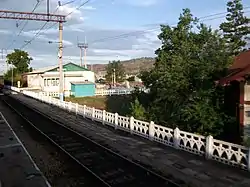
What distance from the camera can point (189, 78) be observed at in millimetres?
20344

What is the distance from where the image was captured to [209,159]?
13.0 meters

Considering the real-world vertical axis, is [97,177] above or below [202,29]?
below

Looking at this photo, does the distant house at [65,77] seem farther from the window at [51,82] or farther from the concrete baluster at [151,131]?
the concrete baluster at [151,131]

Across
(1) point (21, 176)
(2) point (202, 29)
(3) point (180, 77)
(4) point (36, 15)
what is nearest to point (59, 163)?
(1) point (21, 176)

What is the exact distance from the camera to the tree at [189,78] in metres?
17.7

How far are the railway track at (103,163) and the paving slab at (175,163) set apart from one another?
45 centimetres

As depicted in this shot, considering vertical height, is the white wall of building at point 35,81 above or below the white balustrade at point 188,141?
above

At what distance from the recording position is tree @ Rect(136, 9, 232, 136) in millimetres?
17688

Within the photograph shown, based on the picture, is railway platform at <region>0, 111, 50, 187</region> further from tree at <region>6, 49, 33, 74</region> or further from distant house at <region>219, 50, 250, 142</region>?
tree at <region>6, 49, 33, 74</region>

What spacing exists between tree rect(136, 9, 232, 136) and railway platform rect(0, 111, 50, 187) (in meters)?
8.32

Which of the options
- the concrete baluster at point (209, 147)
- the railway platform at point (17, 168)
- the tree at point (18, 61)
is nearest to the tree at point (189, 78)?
the concrete baluster at point (209, 147)

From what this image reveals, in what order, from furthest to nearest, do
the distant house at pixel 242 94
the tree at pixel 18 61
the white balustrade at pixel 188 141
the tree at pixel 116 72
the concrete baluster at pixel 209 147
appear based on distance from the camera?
the tree at pixel 116 72 → the tree at pixel 18 61 → the distant house at pixel 242 94 → the concrete baluster at pixel 209 147 → the white balustrade at pixel 188 141

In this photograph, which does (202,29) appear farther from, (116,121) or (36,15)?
(36,15)

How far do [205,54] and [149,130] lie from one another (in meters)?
6.08
